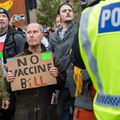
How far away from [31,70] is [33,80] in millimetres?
117

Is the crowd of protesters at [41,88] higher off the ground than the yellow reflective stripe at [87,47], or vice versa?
the yellow reflective stripe at [87,47]

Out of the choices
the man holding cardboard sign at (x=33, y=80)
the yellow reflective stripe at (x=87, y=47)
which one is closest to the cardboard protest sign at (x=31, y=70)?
the man holding cardboard sign at (x=33, y=80)

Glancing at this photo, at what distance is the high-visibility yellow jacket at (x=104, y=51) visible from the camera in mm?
2469

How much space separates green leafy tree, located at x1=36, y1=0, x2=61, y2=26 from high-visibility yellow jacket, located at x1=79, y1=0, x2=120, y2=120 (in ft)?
87.4

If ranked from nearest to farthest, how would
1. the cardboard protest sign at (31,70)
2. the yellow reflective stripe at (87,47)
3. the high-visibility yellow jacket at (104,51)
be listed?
1. the high-visibility yellow jacket at (104,51)
2. the yellow reflective stripe at (87,47)
3. the cardboard protest sign at (31,70)

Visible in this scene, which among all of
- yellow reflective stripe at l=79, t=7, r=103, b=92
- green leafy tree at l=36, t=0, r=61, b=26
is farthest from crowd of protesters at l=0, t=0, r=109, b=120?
green leafy tree at l=36, t=0, r=61, b=26

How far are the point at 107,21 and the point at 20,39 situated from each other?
356cm

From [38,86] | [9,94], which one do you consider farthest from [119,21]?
[9,94]

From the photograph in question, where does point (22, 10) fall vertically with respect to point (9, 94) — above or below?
below

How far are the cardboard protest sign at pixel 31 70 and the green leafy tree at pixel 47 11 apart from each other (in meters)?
24.4

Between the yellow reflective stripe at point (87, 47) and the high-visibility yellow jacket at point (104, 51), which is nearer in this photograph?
the high-visibility yellow jacket at point (104, 51)

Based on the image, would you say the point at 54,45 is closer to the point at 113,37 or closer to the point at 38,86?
the point at 38,86

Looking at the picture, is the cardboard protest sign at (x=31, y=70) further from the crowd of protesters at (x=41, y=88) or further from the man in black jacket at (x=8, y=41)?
the man in black jacket at (x=8, y=41)

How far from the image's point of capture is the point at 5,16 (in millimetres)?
6191
